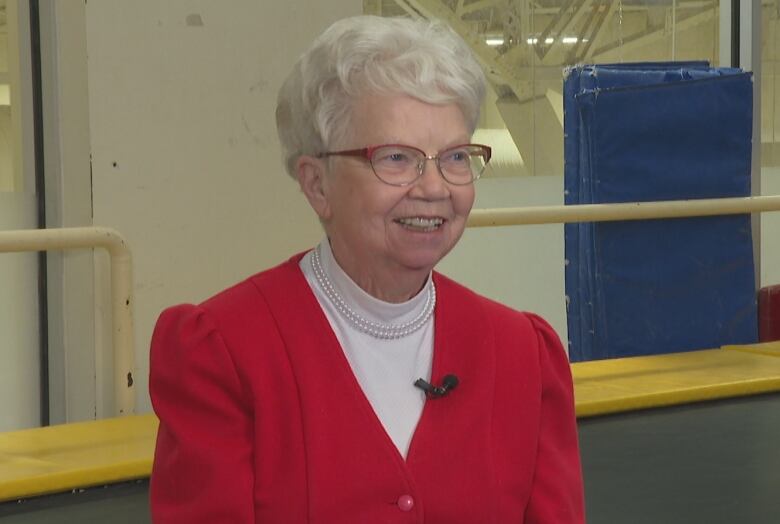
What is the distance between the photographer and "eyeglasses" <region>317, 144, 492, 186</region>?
1.38m

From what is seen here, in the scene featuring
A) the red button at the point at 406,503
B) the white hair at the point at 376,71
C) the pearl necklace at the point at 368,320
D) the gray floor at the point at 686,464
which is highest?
the white hair at the point at 376,71

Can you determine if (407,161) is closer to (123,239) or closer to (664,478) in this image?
(664,478)

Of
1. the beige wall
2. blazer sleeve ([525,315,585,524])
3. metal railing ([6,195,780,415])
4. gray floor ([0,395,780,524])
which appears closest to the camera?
blazer sleeve ([525,315,585,524])

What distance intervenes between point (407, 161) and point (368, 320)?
18cm

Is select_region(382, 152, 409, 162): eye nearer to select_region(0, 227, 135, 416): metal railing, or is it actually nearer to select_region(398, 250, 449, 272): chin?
select_region(398, 250, 449, 272): chin

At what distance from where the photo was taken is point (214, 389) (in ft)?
4.53

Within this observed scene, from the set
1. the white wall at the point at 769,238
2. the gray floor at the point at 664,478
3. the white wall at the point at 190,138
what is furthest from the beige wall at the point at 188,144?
the white wall at the point at 769,238

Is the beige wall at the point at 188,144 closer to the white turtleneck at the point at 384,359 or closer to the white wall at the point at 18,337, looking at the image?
the white wall at the point at 18,337

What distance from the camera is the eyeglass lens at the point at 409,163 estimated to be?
4.52 ft

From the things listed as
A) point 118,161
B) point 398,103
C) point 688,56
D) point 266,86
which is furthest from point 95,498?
point 688,56

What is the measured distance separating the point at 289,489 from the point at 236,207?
237cm

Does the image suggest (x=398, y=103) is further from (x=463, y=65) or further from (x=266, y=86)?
(x=266, y=86)

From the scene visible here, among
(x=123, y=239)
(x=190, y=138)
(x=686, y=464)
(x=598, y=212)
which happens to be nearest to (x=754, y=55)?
(x=598, y=212)

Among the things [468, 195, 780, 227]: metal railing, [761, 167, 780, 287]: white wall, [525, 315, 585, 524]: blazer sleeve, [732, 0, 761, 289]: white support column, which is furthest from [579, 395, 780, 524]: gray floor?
[761, 167, 780, 287]: white wall
